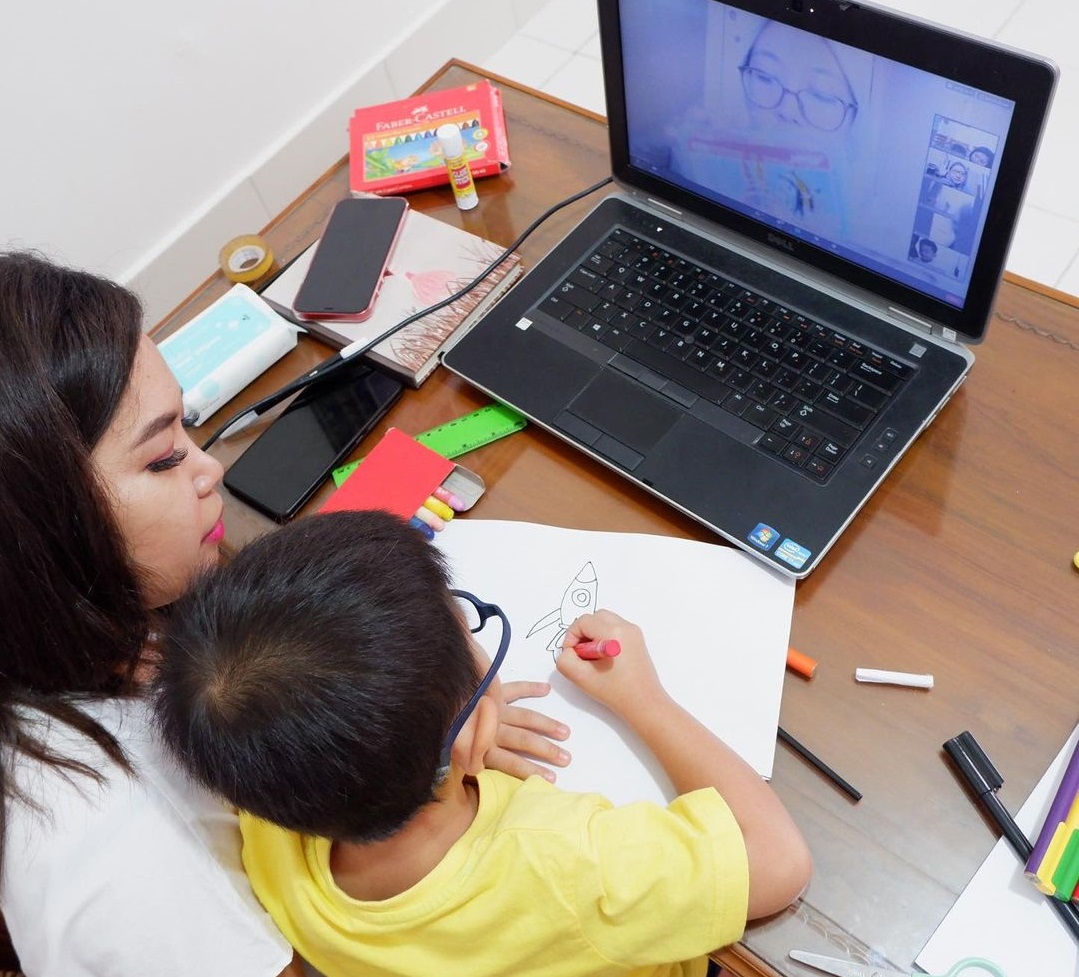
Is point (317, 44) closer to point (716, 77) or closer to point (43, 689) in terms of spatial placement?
point (716, 77)

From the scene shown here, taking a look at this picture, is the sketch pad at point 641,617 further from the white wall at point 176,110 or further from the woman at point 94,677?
the white wall at point 176,110

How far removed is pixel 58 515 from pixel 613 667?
387 mm

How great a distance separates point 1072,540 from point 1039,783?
7.6 inches

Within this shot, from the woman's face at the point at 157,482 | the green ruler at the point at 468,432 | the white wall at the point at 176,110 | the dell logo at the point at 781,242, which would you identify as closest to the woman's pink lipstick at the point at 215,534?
the woman's face at the point at 157,482

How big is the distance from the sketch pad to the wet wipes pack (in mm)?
284

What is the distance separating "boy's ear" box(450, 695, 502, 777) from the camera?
2.04 ft

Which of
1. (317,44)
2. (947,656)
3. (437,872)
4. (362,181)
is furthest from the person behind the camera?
(317,44)

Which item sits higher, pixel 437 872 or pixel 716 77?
pixel 716 77

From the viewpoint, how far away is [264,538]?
0.61 m

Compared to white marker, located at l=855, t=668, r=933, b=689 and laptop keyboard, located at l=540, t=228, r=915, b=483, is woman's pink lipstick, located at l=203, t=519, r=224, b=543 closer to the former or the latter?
laptop keyboard, located at l=540, t=228, r=915, b=483

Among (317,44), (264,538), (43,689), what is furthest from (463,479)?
(317,44)

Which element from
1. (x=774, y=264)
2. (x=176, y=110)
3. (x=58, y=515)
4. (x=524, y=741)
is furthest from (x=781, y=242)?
(x=176, y=110)

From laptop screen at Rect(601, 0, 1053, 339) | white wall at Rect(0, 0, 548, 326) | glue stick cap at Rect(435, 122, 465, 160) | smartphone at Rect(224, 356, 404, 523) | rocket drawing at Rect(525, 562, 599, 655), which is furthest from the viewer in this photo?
white wall at Rect(0, 0, 548, 326)

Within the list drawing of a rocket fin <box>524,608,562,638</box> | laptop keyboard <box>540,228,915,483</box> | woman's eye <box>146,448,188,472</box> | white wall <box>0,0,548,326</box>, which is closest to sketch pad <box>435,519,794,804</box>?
drawing of a rocket fin <box>524,608,562,638</box>
